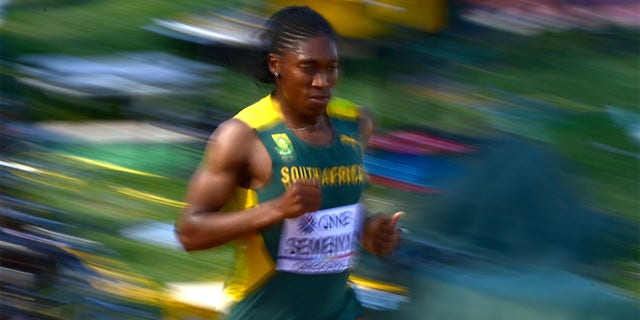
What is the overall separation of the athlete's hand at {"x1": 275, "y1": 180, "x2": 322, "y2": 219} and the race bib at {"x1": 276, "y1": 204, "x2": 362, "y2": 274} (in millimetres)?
135

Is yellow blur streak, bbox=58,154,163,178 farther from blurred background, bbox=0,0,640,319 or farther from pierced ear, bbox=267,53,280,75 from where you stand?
pierced ear, bbox=267,53,280,75

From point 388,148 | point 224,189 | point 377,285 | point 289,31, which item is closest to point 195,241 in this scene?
point 224,189

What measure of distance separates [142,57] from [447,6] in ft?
6.95

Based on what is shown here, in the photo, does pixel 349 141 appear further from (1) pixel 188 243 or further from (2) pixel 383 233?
(1) pixel 188 243

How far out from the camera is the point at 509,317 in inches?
141

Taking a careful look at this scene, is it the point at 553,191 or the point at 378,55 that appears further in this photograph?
the point at 378,55

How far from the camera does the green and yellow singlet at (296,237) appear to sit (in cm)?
272

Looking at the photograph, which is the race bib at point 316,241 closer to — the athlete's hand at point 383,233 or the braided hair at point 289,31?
the athlete's hand at point 383,233

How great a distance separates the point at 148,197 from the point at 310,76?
3.10 metres

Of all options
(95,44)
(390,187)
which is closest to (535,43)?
(390,187)

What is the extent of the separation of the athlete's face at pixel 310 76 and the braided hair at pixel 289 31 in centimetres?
2

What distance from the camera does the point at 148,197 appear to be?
18.7ft

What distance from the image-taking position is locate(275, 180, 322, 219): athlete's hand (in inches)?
101

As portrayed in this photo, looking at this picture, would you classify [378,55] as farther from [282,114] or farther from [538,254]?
[282,114]
